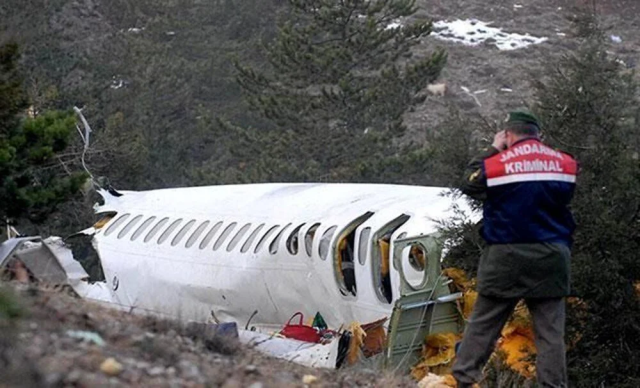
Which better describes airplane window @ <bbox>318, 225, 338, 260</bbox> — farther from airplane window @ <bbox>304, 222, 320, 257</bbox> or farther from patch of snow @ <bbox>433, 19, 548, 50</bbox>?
patch of snow @ <bbox>433, 19, 548, 50</bbox>

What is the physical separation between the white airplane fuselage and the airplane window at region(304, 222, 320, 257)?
0.01m

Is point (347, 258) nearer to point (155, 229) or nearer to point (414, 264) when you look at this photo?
point (414, 264)

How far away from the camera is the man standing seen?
6375 mm

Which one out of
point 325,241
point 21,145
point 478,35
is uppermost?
point 21,145

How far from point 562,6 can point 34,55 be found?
26.6 meters

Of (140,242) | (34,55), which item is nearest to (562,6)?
(34,55)

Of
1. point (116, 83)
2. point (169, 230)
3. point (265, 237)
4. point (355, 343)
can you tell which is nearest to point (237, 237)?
point (265, 237)

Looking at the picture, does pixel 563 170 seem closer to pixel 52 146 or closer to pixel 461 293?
pixel 461 293

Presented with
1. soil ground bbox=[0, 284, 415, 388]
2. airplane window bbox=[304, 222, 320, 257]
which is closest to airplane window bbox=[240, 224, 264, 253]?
airplane window bbox=[304, 222, 320, 257]

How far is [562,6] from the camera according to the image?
5150cm

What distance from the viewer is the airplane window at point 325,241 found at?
13344mm

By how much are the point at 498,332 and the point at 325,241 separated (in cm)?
690

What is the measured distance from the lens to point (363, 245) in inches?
504

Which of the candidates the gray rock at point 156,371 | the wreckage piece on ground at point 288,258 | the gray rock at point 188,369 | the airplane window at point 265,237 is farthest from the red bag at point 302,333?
the gray rock at point 156,371
